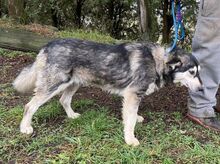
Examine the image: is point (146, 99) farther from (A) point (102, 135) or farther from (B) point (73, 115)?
(A) point (102, 135)

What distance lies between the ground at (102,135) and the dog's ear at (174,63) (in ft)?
2.60

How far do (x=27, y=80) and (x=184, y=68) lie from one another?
6.21ft

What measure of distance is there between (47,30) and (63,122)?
490 centimetres

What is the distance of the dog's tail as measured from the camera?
15.7ft

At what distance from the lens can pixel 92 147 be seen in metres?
4.30

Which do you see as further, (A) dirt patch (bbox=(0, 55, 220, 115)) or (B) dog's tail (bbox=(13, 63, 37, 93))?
(A) dirt patch (bbox=(0, 55, 220, 115))

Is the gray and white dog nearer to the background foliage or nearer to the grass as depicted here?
the grass

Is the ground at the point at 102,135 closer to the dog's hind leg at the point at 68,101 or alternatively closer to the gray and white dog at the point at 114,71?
the dog's hind leg at the point at 68,101

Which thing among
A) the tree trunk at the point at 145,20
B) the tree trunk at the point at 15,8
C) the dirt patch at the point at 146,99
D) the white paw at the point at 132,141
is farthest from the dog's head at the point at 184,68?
the tree trunk at the point at 15,8

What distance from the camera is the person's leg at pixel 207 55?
461 centimetres

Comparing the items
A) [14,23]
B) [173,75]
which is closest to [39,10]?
[14,23]

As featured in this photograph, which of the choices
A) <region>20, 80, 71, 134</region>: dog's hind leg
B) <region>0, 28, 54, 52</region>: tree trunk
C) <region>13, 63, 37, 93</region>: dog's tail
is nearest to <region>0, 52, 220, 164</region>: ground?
<region>20, 80, 71, 134</region>: dog's hind leg

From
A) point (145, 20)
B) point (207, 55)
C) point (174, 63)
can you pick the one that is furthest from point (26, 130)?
point (145, 20)

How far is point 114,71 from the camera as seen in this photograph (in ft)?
15.4
